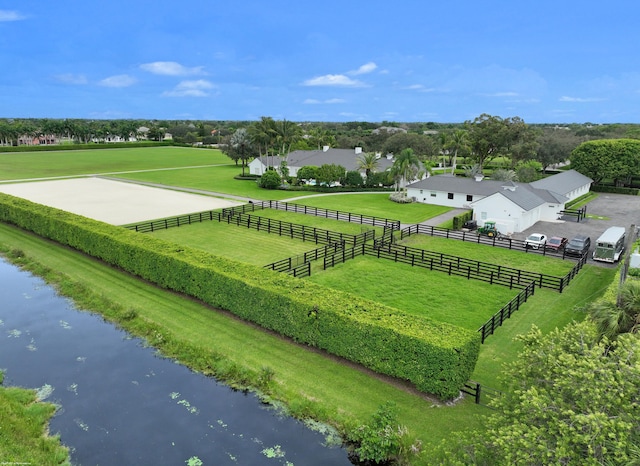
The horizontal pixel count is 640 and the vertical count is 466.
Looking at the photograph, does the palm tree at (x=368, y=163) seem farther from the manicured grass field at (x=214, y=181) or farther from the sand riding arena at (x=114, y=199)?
the sand riding arena at (x=114, y=199)

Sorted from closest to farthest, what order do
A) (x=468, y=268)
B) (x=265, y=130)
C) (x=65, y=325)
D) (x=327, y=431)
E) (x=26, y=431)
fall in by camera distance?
1. (x=26, y=431)
2. (x=327, y=431)
3. (x=65, y=325)
4. (x=468, y=268)
5. (x=265, y=130)

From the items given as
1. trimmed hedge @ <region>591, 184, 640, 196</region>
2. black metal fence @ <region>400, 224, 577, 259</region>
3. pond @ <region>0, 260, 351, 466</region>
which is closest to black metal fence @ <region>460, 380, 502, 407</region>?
pond @ <region>0, 260, 351, 466</region>

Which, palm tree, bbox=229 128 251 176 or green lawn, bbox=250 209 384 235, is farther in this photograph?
palm tree, bbox=229 128 251 176

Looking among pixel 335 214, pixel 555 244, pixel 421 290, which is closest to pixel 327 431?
pixel 421 290

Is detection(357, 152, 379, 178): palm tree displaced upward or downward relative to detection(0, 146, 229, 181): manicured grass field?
upward

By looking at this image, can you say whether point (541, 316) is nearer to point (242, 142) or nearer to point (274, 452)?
point (274, 452)

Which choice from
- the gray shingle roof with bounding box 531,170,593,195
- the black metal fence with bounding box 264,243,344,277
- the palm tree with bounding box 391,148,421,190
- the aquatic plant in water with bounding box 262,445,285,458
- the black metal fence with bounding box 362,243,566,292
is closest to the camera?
the aquatic plant in water with bounding box 262,445,285,458

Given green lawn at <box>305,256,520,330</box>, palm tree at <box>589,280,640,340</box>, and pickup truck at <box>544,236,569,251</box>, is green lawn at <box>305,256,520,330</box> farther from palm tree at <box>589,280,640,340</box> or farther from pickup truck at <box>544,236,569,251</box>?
pickup truck at <box>544,236,569,251</box>

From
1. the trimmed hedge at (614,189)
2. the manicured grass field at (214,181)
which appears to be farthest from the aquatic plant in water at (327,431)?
the trimmed hedge at (614,189)
